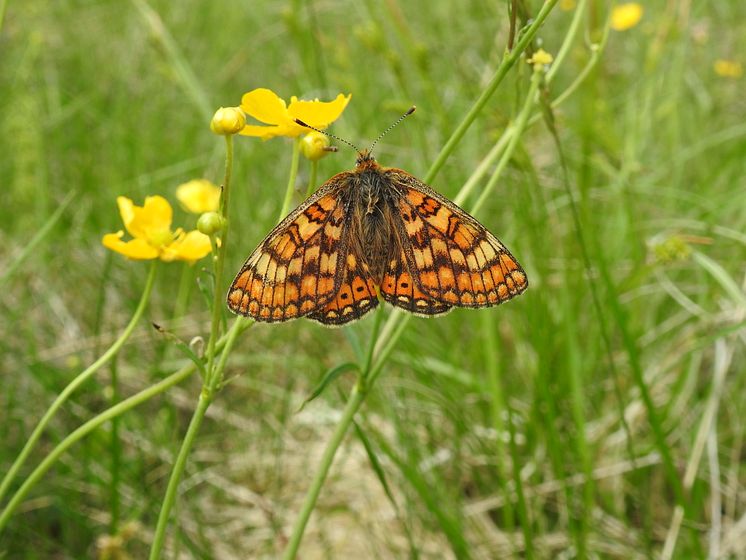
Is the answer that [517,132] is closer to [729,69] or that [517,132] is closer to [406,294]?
[406,294]

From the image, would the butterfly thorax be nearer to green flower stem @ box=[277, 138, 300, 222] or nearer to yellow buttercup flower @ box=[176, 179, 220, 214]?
green flower stem @ box=[277, 138, 300, 222]

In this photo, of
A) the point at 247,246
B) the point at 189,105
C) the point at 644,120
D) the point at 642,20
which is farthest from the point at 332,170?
the point at 642,20

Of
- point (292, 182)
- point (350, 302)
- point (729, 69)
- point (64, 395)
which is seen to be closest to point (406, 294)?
point (350, 302)

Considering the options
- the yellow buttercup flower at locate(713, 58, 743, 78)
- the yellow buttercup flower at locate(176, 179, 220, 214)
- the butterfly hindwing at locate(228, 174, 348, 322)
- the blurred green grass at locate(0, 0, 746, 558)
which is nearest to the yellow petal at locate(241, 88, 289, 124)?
the butterfly hindwing at locate(228, 174, 348, 322)

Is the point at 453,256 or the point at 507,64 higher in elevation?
the point at 507,64

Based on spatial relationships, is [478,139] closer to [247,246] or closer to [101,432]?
[247,246]

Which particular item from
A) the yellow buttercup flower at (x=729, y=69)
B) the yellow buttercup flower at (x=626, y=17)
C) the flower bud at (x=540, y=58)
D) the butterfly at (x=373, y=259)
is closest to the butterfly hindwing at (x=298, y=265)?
the butterfly at (x=373, y=259)
